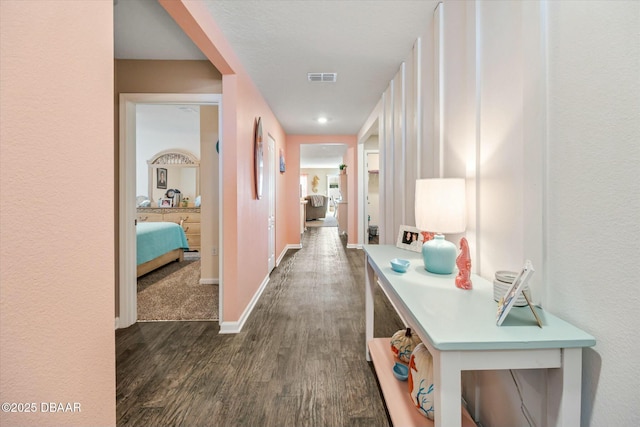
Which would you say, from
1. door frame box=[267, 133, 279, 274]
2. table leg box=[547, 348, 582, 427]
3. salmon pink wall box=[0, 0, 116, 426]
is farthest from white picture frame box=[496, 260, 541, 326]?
door frame box=[267, 133, 279, 274]

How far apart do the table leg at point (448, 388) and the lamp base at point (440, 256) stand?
0.57 m

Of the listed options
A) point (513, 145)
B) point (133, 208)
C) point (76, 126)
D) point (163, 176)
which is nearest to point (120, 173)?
point (133, 208)

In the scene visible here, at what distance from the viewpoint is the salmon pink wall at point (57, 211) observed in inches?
21.6

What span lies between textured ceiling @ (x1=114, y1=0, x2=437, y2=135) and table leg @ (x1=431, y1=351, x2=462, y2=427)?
1.92m

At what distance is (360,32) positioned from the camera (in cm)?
188

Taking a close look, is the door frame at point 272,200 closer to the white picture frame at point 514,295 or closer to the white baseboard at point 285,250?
the white baseboard at point 285,250

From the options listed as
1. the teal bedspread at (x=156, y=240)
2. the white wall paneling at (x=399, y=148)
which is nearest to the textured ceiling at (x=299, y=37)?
the white wall paneling at (x=399, y=148)

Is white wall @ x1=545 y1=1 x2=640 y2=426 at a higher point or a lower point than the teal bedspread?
higher

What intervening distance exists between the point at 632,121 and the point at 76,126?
56.1 inches

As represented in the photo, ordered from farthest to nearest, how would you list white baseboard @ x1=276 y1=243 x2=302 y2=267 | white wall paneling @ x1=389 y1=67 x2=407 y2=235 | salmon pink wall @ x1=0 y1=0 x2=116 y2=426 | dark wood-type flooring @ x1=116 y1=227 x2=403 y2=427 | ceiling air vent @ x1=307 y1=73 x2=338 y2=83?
white baseboard @ x1=276 y1=243 x2=302 y2=267 → ceiling air vent @ x1=307 y1=73 x2=338 y2=83 → white wall paneling @ x1=389 y1=67 x2=407 y2=235 → dark wood-type flooring @ x1=116 y1=227 x2=403 y2=427 → salmon pink wall @ x1=0 y1=0 x2=116 y2=426

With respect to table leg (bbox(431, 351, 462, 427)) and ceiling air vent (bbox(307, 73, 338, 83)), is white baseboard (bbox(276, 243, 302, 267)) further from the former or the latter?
table leg (bbox(431, 351, 462, 427))

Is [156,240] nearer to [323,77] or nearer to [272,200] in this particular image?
[272,200]

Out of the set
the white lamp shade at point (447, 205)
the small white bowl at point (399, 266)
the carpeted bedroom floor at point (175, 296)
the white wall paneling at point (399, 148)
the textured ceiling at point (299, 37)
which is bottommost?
the carpeted bedroom floor at point (175, 296)

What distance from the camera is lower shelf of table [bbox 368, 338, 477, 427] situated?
104 cm
